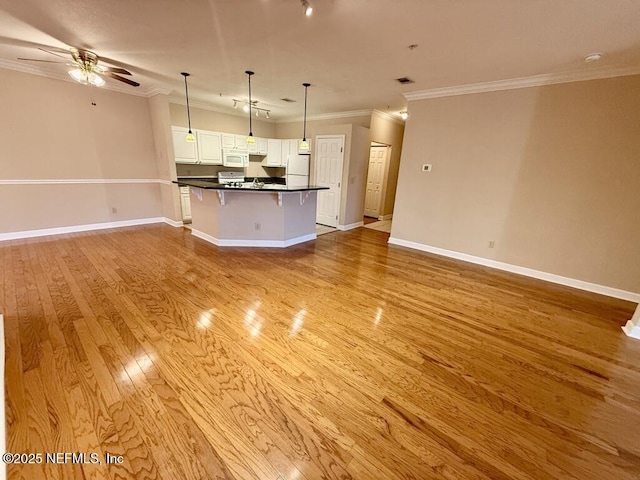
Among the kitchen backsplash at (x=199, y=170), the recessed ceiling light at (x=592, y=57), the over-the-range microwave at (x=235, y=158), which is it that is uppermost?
the recessed ceiling light at (x=592, y=57)

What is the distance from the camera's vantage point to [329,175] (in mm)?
6000

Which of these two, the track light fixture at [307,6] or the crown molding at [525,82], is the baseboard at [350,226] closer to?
the crown molding at [525,82]

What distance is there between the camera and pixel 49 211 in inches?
178

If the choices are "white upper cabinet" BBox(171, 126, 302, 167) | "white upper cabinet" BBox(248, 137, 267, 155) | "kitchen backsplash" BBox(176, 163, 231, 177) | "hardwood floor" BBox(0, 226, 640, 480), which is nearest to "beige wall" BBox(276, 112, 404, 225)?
"white upper cabinet" BBox(171, 126, 302, 167)

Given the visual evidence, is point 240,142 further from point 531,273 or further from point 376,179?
point 531,273

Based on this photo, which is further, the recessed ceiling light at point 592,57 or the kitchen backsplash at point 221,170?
the kitchen backsplash at point 221,170

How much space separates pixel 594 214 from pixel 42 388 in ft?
18.2

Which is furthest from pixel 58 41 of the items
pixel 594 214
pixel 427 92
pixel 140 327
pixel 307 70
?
pixel 594 214

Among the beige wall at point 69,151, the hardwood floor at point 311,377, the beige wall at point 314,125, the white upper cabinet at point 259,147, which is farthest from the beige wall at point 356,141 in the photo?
the beige wall at point 69,151

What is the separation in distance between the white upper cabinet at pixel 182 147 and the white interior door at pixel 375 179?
173 inches

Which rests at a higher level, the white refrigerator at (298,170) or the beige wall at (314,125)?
the beige wall at (314,125)

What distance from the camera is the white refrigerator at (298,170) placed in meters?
6.37

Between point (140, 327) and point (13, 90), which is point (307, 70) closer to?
point (140, 327)

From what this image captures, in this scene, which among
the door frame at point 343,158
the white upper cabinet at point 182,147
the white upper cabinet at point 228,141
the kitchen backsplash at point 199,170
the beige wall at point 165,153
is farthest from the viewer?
the white upper cabinet at point 228,141
